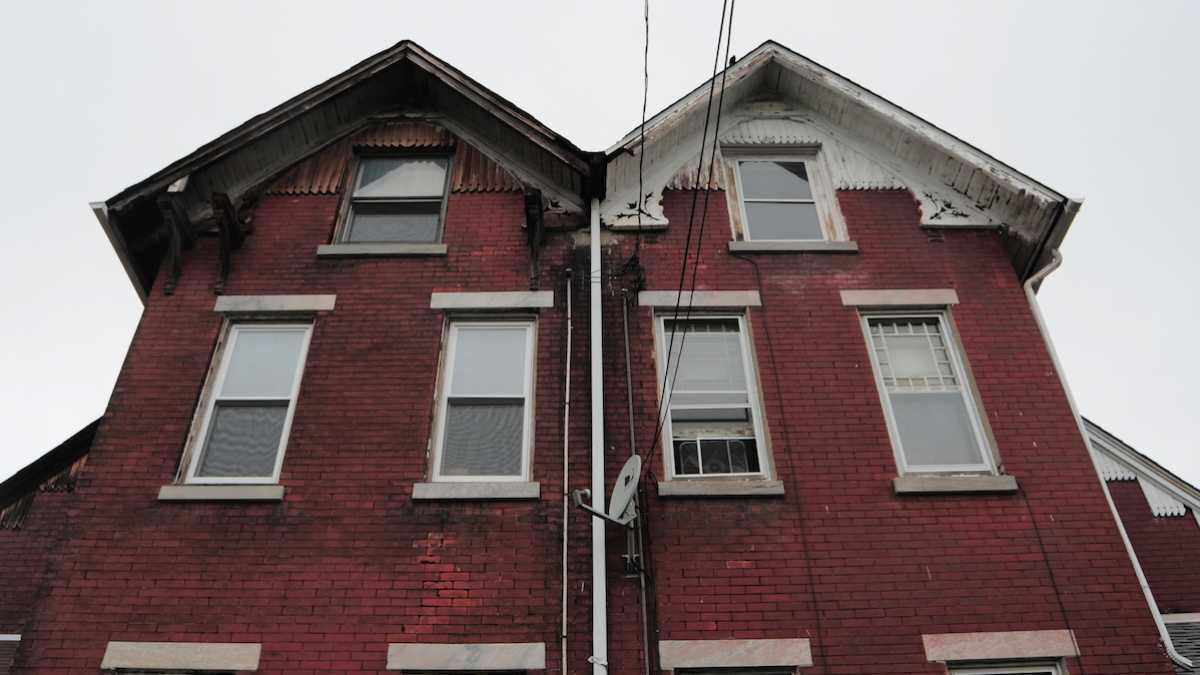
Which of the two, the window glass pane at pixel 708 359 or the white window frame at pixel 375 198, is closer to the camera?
the window glass pane at pixel 708 359

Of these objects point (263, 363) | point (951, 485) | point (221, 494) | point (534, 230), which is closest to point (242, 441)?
point (221, 494)

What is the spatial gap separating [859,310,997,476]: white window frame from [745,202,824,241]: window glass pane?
1.44 metres

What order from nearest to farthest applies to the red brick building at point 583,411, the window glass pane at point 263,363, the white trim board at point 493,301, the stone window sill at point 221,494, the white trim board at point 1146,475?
the red brick building at point 583,411
the stone window sill at point 221,494
the window glass pane at point 263,363
the white trim board at point 493,301
the white trim board at point 1146,475

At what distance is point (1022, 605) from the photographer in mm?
7020

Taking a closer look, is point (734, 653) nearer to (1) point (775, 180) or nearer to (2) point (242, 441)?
(2) point (242, 441)

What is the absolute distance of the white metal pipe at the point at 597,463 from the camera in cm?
668

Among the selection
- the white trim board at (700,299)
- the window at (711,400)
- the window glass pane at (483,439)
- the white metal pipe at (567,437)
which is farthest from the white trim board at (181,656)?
the white trim board at (700,299)

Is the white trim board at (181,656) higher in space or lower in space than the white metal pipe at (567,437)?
lower

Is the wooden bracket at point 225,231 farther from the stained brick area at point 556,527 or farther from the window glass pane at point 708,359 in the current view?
the window glass pane at point 708,359

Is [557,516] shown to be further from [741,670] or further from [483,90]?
[483,90]

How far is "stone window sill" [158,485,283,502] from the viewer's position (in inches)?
293

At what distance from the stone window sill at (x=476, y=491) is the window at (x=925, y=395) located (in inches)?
145

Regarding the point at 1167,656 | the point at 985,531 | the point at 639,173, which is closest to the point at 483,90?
the point at 639,173

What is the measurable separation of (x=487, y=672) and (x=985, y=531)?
4663mm
